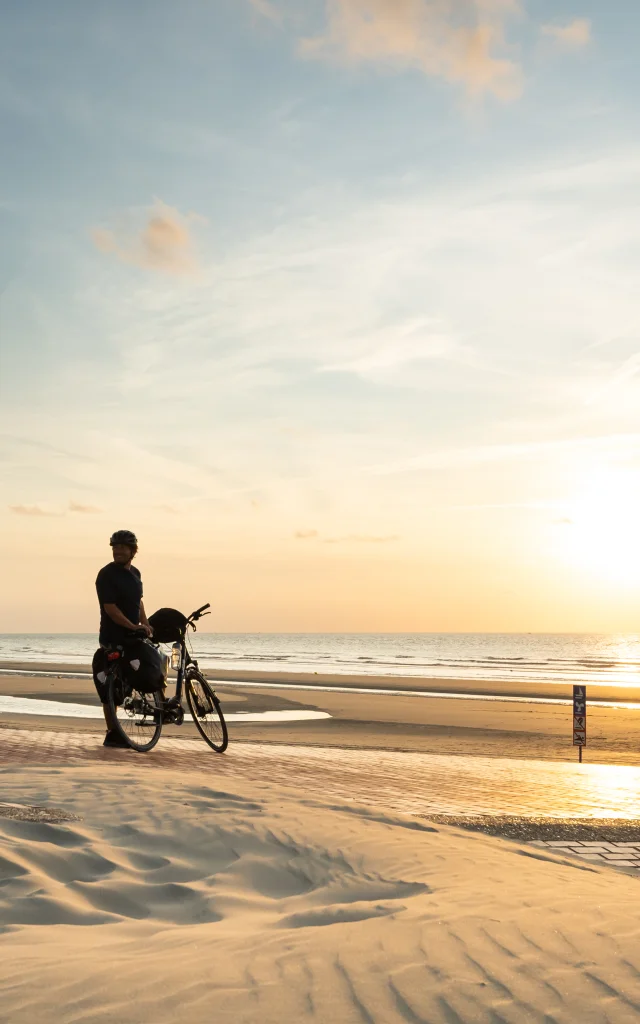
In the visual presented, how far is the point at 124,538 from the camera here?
8.77 meters

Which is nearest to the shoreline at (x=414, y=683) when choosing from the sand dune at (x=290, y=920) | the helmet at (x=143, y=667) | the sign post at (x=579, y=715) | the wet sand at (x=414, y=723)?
the wet sand at (x=414, y=723)

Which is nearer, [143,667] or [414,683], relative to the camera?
[143,667]

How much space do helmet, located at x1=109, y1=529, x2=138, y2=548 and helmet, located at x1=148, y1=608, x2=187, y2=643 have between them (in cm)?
80

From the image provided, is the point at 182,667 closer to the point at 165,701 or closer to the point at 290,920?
the point at 165,701

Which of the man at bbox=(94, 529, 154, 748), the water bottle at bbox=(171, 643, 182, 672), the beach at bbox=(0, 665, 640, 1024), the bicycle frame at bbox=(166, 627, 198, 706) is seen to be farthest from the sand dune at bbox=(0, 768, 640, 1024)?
the water bottle at bbox=(171, 643, 182, 672)

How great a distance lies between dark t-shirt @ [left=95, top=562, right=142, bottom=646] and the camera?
8.58m

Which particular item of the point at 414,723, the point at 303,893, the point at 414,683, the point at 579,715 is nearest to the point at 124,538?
the point at 303,893

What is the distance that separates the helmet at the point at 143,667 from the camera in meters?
8.46

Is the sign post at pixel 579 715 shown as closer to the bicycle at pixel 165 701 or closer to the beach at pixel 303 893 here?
the beach at pixel 303 893

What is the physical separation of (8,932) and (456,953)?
5.77 ft

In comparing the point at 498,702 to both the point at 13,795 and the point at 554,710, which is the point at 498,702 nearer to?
the point at 554,710

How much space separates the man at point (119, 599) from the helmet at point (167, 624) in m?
0.16

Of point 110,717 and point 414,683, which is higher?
point 110,717

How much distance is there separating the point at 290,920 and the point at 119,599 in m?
5.48
